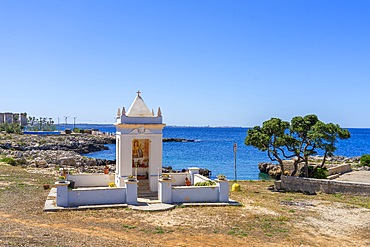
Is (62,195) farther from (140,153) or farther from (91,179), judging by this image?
(140,153)

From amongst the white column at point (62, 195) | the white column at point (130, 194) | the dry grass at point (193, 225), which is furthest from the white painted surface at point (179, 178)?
the white column at point (62, 195)

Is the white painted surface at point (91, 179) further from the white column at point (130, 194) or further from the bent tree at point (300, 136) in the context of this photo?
the bent tree at point (300, 136)

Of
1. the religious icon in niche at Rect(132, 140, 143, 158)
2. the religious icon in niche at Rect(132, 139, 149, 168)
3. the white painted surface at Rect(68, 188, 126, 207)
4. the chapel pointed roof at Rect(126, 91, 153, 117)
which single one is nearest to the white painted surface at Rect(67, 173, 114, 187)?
the religious icon in niche at Rect(132, 139, 149, 168)

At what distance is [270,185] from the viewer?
2708cm

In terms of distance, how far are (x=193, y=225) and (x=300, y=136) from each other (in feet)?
47.2

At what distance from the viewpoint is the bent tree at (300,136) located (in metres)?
24.4

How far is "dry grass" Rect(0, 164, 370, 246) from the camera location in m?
12.0

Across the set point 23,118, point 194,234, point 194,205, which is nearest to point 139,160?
point 194,205

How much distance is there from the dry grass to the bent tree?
5826mm

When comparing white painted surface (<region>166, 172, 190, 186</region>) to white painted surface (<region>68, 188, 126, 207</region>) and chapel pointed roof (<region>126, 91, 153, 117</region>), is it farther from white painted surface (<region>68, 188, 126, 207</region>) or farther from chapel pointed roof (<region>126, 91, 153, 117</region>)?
white painted surface (<region>68, 188, 126, 207</region>)

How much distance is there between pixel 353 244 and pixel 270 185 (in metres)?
14.8

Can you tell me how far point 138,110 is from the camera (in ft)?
66.9

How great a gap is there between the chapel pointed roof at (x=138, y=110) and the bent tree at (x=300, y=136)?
8.35 meters

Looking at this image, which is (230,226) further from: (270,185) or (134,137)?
(270,185)
